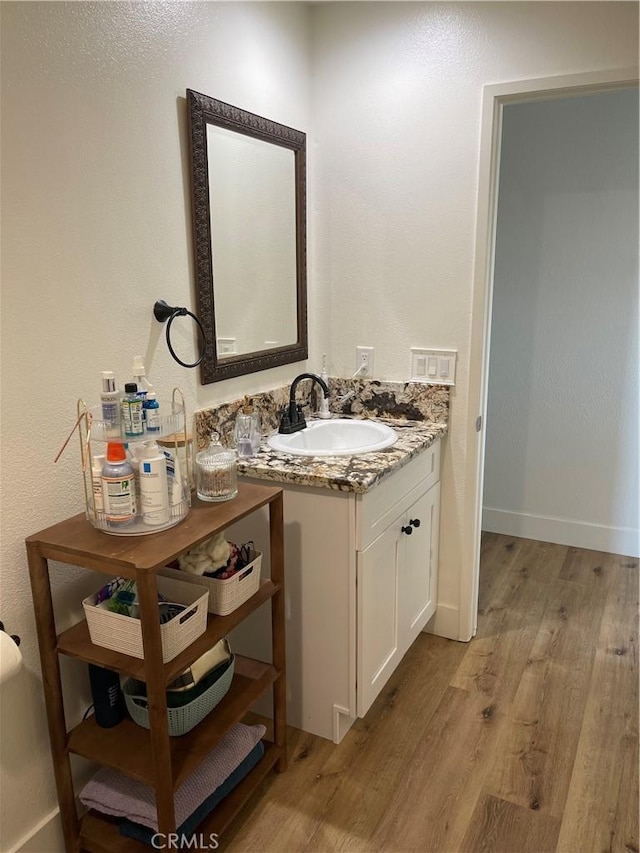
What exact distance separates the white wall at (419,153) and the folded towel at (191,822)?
110 cm

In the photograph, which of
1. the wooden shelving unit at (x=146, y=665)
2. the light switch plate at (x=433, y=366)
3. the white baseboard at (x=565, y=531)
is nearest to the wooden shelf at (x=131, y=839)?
the wooden shelving unit at (x=146, y=665)

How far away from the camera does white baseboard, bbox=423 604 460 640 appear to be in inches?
96.0

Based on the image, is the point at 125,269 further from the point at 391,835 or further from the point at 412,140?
the point at 391,835

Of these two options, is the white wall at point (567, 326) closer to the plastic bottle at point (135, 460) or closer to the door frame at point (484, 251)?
the door frame at point (484, 251)

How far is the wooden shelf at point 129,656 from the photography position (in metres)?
1.29

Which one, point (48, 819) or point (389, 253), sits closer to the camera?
point (48, 819)

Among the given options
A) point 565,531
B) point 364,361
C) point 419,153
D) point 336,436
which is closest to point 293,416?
point 336,436

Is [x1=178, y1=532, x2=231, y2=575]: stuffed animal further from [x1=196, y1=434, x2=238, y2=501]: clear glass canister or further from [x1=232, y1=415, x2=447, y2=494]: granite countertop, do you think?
[x1=232, y1=415, x2=447, y2=494]: granite countertop

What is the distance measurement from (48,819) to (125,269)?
4.41ft

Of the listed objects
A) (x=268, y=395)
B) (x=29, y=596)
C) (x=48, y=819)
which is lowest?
(x=48, y=819)

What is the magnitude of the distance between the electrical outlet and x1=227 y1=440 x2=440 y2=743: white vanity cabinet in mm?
481

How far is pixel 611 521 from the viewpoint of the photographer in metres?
3.14

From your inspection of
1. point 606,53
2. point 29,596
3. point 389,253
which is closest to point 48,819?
point 29,596

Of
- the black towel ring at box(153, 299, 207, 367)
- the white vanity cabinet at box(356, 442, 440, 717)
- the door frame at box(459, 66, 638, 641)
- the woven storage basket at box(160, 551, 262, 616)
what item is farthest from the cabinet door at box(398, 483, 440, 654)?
the black towel ring at box(153, 299, 207, 367)
